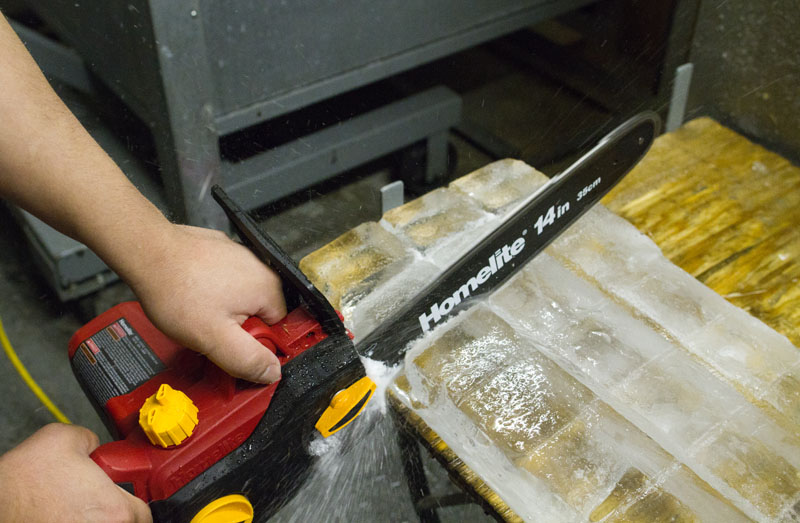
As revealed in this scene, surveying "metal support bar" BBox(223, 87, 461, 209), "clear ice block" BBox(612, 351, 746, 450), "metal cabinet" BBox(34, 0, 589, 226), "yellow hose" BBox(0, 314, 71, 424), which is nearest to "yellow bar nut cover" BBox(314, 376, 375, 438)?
"clear ice block" BBox(612, 351, 746, 450)

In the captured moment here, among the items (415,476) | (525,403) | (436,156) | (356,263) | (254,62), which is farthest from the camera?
(436,156)

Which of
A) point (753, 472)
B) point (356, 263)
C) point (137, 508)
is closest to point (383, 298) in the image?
point (356, 263)

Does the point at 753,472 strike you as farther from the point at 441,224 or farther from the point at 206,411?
the point at 206,411

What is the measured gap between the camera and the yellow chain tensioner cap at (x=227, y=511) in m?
1.03

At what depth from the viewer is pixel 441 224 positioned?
61.2 inches

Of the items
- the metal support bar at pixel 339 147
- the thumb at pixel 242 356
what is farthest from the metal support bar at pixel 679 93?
the thumb at pixel 242 356

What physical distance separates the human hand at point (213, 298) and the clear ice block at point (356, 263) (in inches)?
12.3

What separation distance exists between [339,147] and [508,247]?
4.04 feet

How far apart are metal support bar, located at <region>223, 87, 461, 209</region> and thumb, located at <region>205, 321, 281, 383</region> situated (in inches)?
49.8

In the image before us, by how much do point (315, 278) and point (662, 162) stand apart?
3.16 feet

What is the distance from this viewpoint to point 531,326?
4.36 ft

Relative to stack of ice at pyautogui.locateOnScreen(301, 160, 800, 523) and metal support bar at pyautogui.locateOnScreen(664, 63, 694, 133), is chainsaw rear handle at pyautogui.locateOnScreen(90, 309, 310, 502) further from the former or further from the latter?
metal support bar at pyautogui.locateOnScreen(664, 63, 694, 133)

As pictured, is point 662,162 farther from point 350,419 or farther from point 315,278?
point 350,419

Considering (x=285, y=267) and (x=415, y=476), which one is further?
(x=415, y=476)
